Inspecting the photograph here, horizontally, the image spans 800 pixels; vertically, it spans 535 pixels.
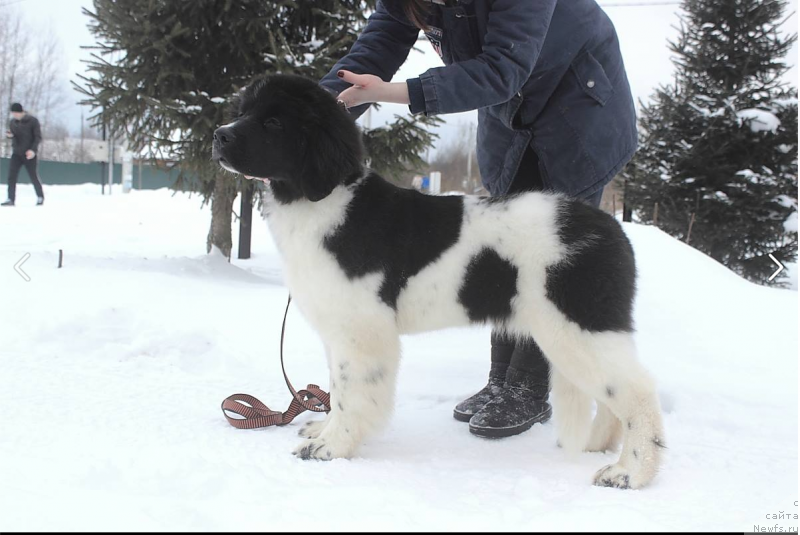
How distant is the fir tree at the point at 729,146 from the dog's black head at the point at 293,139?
992 cm

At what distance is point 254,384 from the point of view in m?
3.56

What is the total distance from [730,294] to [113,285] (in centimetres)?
543

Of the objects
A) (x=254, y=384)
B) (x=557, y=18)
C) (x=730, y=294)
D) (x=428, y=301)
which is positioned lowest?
(x=254, y=384)

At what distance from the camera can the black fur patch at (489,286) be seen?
97.0 inches

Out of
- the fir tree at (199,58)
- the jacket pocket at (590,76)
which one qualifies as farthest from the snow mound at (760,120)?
the jacket pocket at (590,76)

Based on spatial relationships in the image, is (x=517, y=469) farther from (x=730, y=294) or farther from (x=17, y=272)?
(x=17, y=272)

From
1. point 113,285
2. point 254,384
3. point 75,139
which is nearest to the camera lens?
point 254,384

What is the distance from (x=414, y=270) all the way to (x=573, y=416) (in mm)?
982

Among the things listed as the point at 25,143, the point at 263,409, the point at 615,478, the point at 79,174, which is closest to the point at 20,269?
the point at 263,409

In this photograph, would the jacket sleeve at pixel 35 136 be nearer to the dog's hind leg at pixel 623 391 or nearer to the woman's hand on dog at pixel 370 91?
the woman's hand on dog at pixel 370 91

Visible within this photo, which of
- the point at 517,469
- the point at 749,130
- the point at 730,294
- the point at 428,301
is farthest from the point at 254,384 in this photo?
the point at 749,130

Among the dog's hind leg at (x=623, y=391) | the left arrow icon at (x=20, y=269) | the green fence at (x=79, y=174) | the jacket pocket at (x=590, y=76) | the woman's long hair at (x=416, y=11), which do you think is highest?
the woman's long hair at (x=416, y=11)

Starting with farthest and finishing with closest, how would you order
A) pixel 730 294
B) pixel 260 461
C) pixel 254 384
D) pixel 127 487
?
pixel 730 294 → pixel 254 384 → pixel 260 461 → pixel 127 487

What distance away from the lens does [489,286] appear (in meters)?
2.48
